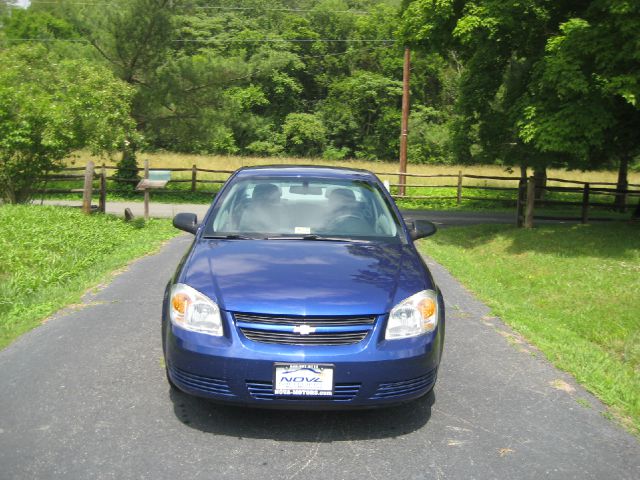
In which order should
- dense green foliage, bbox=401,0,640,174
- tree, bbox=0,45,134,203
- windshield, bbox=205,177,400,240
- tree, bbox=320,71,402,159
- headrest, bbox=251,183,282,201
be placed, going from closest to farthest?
1. windshield, bbox=205,177,400,240
2. headrest, bbox=251,183,282,201
3. dense green foliage, bbox=401,0,640,174
4. tree, bbox=0,45,134,203
5. tree, bbox=320,71,402,159

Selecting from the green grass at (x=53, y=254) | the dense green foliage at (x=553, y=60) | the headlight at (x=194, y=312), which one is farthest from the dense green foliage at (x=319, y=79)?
the headlight at (x=194, y=312)

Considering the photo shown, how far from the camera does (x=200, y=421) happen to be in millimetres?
4430

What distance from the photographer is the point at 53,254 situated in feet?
34.2

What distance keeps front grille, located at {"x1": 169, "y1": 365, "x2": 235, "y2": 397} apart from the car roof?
7.74ft

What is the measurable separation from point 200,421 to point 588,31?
37.1 feet

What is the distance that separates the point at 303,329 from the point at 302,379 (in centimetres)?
30

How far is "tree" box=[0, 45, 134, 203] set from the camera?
50.2 ft

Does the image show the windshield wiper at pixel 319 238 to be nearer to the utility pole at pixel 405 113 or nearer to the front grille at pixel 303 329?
the front grille at pixel 303 329

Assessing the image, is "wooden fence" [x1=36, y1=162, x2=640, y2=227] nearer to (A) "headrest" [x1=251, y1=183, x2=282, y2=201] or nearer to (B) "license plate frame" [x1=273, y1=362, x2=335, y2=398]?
(A) "headrest" [x1=251, y1=183, x2=282, y2=201]

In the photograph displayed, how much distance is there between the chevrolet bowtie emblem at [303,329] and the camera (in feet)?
13.3

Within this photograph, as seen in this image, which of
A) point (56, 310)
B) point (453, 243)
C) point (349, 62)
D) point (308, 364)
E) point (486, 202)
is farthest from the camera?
point (349, 62)

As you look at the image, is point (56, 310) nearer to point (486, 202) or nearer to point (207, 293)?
point (207, 293)

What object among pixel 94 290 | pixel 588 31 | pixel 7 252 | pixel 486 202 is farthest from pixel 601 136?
pixel 486 202

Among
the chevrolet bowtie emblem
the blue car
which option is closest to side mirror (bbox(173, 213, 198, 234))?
the blue car
